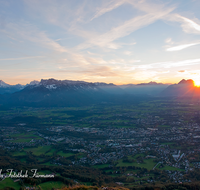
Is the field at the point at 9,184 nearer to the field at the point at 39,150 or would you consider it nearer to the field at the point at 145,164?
the field at the point at 145,164

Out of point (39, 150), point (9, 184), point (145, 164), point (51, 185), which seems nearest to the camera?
point (9, 184)

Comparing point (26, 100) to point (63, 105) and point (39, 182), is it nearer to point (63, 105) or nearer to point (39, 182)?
point (63, 105)

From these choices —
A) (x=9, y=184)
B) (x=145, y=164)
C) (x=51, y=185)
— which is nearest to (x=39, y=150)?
(x=51, y=185)

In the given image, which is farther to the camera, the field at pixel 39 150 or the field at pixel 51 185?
the field at pixel 39 150

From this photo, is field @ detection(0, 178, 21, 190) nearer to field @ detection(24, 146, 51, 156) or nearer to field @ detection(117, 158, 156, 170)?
field @ detection(117, 158, 156, 170)

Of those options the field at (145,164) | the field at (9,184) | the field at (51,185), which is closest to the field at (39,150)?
the field at (145,164)

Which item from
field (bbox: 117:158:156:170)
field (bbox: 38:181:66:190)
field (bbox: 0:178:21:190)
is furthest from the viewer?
field (bbox: 117:158:156:170)

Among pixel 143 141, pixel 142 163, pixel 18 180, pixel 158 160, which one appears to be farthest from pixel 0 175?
pixel 143 141

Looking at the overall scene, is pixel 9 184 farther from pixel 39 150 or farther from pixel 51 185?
pixel 39 150

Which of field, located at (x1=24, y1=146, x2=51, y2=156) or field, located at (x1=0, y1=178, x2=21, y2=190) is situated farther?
field, located at (x1=24, y1=146, x2=51, y2=156)

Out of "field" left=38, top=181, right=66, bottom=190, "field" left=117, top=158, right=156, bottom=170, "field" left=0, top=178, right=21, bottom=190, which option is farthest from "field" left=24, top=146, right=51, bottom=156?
"field" left=0, top=178, right=21, bottom=190

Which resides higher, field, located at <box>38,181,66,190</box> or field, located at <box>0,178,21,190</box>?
field, located at <box>0,178,21,190</box>

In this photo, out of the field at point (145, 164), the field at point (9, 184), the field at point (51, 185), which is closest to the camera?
the field at point (9, 184)
